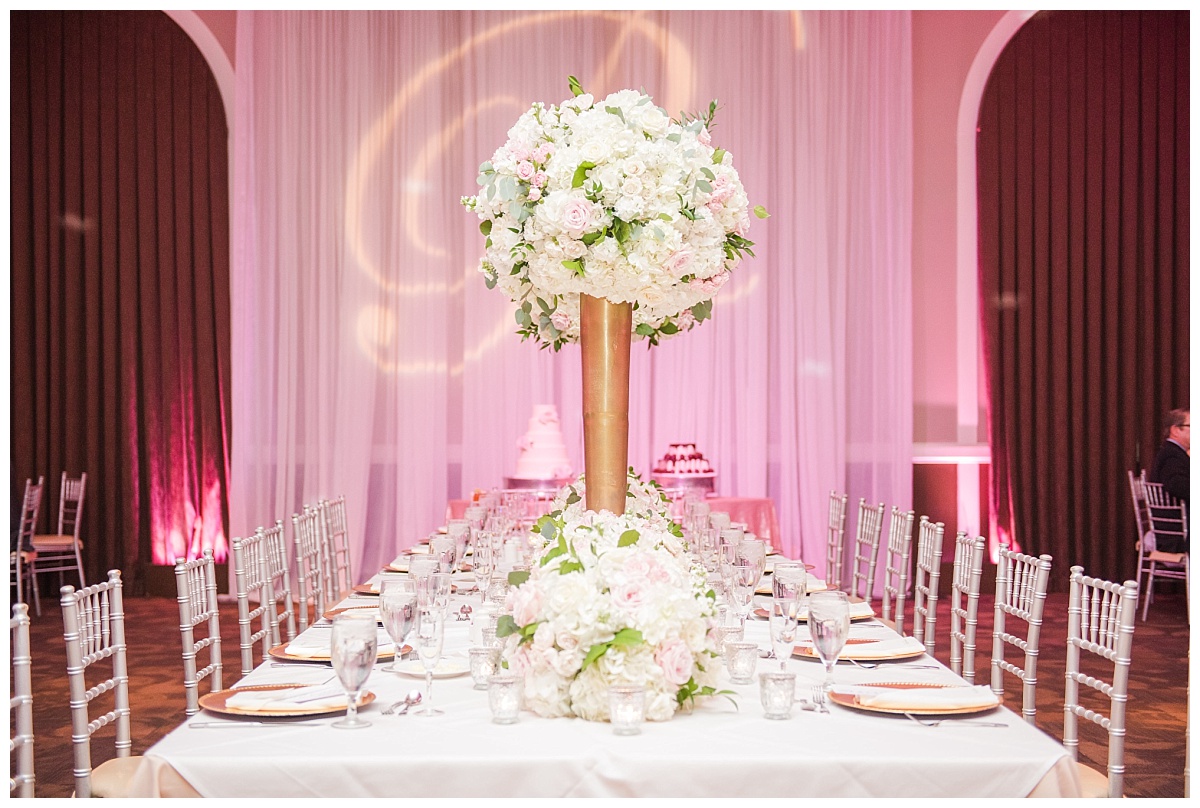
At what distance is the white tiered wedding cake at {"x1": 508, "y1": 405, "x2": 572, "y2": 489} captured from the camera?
6.65m

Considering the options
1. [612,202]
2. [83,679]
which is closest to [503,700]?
[612,202]

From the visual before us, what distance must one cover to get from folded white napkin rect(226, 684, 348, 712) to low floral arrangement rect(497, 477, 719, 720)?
311mm

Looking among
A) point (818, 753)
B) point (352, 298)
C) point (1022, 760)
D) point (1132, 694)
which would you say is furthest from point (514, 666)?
point (352, 298)

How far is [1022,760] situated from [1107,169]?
22.9ft

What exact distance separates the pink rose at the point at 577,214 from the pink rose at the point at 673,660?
0.73 meters

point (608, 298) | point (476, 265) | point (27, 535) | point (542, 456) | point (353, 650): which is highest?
point (476, 265)

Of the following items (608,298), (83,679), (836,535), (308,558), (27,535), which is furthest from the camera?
(27,535)

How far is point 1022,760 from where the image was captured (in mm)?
1768

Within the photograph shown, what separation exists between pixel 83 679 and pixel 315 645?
1.48ft

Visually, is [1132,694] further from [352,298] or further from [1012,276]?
[352,298]

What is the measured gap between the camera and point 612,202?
7.19ft

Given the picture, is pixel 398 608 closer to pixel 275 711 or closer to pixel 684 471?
pixel 275 711

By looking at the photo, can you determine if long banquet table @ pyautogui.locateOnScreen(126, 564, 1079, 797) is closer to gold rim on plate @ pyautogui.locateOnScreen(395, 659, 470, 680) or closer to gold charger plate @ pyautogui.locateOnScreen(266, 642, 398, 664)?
gold rim on plate @ pyautogui.locateOnScreen(395, 659, 470, 680)

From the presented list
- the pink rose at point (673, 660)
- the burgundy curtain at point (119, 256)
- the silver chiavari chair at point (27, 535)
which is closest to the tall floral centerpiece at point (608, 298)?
the pink rose at point (673, 660)
